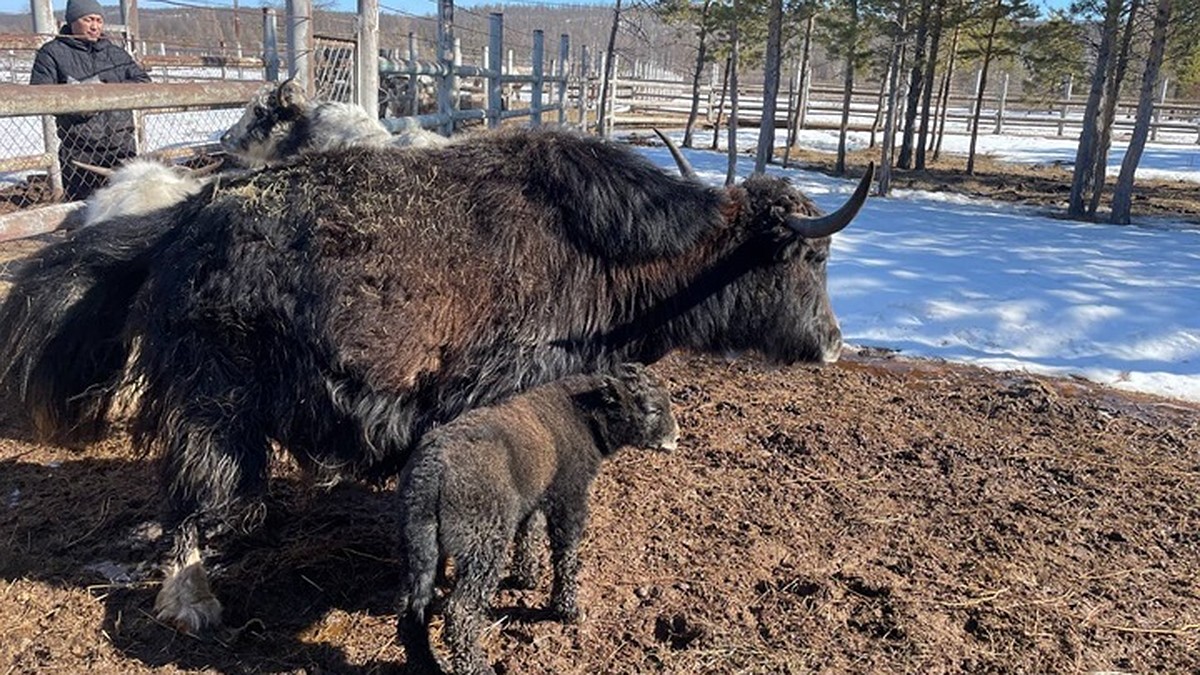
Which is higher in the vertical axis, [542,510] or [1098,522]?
[542,510]

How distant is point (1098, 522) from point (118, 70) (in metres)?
7.73

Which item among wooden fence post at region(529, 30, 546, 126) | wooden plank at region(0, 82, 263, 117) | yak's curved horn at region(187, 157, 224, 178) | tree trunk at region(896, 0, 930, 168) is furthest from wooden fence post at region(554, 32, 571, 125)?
wooden plank at region(0, 82, 263, 117)

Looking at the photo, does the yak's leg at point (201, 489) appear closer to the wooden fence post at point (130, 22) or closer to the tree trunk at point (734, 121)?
the tree trunk at point (734, 121)

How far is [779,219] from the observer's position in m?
3.96

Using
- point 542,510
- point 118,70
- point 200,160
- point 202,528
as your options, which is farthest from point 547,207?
point 200,160

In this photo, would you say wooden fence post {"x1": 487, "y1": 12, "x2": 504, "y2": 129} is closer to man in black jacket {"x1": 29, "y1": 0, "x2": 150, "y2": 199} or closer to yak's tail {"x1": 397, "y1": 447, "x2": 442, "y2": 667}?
man in black jacket {"x1": 29, "y1": 0, "x2": 150, "y2": 199}

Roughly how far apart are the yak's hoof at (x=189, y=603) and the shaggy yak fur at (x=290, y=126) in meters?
3.97

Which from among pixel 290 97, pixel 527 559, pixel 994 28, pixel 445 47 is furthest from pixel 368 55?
pixel 994 28

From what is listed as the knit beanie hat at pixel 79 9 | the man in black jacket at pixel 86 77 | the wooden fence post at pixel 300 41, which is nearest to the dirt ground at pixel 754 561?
the man in black jacket at pixel 86 77

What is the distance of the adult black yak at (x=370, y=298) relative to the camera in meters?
3.21

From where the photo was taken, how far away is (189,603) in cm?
315

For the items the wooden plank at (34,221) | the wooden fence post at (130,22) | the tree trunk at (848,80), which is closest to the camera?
the wooden plank at (34,221)

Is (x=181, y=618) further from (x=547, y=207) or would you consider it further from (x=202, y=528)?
(x=547, y=207)

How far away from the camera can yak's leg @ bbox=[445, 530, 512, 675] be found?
2832 mm
